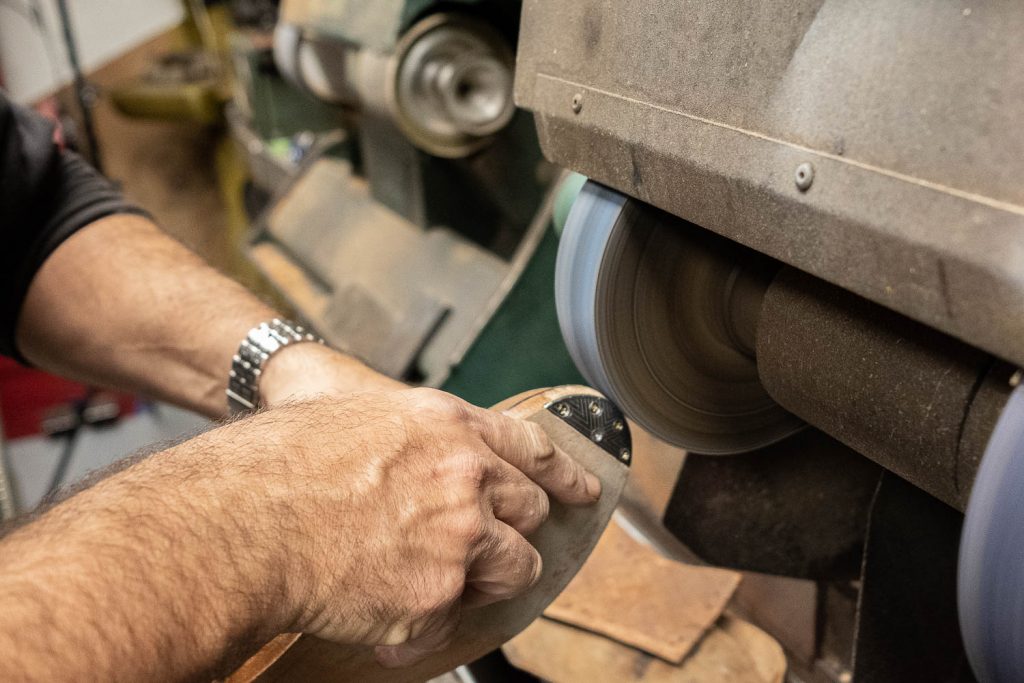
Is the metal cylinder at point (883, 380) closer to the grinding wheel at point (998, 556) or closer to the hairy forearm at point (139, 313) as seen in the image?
the grinding wheel at point (998, 556)

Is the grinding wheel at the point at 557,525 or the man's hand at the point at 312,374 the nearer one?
the grinding wheel at the point at 557,525

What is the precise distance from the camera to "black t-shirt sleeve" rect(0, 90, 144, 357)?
3.54 feet

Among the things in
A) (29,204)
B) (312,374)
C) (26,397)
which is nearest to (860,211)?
(312,374)

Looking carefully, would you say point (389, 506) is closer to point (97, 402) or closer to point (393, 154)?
point (393, 154)

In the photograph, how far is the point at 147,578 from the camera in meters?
0.50

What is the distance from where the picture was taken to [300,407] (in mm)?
663

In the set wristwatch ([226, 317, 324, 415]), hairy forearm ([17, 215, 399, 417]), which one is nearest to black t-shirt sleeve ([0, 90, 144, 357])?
hairy forearm ([17, 215, 399, 417])

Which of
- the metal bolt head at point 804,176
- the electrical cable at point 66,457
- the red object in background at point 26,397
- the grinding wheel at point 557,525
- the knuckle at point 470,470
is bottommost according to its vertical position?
the red object in background at point 26,397

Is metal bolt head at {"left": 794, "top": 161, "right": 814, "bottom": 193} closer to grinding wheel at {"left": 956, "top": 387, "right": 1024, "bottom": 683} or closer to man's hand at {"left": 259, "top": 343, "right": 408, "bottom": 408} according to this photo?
grinding wheel at {"left": 956, "top": 387, "right": 1024, "bottom": 683}

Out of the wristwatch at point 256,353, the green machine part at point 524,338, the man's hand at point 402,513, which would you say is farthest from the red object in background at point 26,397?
A: the man's hand at point 402,513

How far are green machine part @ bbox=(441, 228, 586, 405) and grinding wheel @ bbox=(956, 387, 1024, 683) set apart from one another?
40.0 inches

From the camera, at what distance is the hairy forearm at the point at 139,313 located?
3.44 ft

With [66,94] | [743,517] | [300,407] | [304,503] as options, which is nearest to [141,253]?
[300,407]

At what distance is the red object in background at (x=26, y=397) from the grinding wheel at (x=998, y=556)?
283cm
